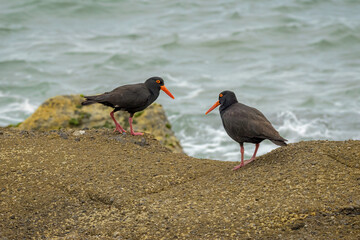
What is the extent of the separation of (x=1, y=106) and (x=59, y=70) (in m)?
4.38

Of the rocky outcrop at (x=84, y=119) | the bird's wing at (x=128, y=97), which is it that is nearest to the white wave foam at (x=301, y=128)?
the rocky outcrop at (x=84, y=119)

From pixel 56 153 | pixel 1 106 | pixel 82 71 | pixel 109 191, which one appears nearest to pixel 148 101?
pixel 56 153

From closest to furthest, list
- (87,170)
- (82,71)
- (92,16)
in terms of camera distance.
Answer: (87,170) < (82,71) < (92,16)

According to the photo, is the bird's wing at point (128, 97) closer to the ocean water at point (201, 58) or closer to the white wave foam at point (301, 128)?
the ocean water at point (201, 58)

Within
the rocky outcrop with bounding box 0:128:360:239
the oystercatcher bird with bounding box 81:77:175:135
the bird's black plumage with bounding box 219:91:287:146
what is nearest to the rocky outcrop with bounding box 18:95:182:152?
the oystercatcher bird with bounding box 81:77:175:135

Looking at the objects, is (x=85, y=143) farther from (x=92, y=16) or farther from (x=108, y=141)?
(x=92, y=16)

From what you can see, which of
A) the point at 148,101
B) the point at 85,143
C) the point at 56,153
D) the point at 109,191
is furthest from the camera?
the point at 148,101

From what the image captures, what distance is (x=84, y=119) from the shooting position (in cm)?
1045

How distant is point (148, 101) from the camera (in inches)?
327

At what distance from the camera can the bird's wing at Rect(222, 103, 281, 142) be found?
21.4ft

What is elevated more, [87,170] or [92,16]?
[87,170]

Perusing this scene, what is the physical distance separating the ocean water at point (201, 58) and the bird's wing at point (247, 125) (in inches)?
259

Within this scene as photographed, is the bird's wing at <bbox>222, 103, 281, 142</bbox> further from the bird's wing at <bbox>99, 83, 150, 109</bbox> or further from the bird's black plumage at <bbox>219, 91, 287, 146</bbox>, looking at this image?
the bird's wing at <bbox>99, 83, 150, 109</bbox>

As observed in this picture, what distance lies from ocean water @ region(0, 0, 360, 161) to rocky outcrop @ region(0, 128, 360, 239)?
6.76 metres
